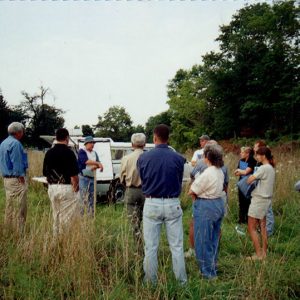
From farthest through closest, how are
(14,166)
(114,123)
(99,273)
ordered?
(114,123), (14,166), (99,273)

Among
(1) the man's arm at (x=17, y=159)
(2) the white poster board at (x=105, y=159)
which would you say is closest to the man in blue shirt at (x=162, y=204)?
(1) the man's arm at (x=17, y=159)

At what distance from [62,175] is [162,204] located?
6.08 feet

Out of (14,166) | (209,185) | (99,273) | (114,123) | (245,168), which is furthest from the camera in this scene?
(114,123)

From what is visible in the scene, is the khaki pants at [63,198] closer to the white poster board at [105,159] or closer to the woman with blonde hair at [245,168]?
the woman with blonde hair at [245,168]

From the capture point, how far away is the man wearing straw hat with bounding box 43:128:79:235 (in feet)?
18.4

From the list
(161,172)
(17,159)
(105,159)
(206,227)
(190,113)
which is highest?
(190,113)

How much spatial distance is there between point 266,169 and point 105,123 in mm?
77619

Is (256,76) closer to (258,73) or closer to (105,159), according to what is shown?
(258,73)

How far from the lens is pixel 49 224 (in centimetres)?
486

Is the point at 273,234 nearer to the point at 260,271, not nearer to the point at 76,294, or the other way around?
the point at 260,271

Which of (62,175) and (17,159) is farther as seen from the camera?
(17,159)

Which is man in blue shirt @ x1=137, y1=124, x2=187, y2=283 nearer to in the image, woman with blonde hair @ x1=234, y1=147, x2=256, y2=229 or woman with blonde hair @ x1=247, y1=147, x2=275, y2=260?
woman with blonde hair @ x1=247, y1=147, x2=275, y2=260

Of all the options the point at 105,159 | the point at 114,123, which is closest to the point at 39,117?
the point at 114,123

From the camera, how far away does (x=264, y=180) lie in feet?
19.3
